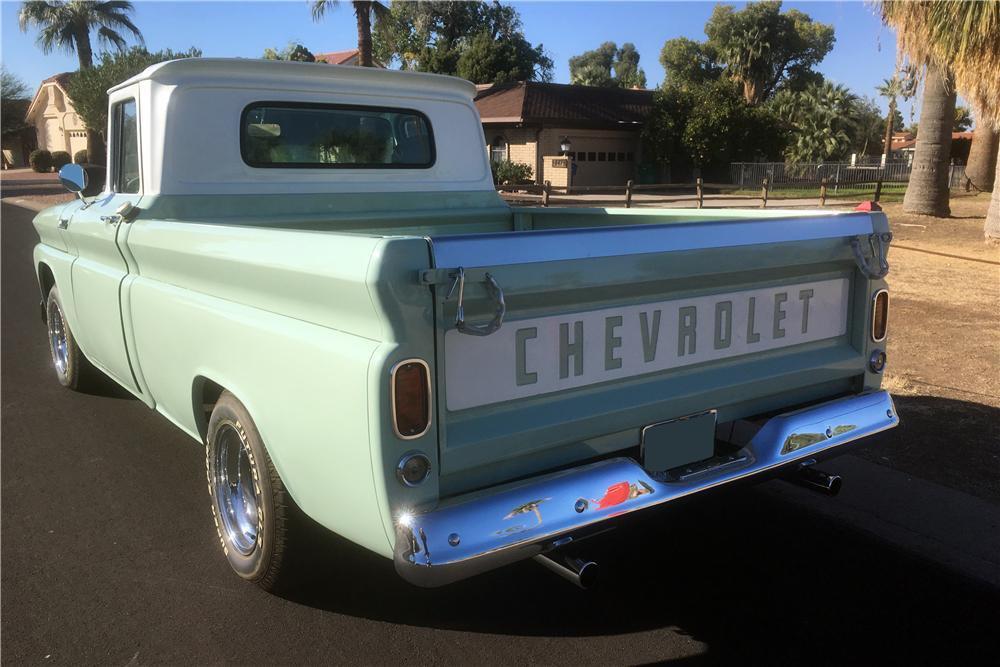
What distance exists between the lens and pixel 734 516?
3875 millimetres

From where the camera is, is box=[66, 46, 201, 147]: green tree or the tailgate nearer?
the tailgate

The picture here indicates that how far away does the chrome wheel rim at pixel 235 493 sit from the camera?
3129mm

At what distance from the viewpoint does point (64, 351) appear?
5832 mm

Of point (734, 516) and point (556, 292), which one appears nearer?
point (556, 292)

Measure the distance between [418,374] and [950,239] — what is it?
46.7 ft

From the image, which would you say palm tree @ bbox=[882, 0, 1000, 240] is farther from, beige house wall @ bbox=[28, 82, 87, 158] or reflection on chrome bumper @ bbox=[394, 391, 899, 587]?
beige house wall @ bbox=[28, 82, 87, 158]

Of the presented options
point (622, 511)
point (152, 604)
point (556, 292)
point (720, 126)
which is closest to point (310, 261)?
point (556, 292)

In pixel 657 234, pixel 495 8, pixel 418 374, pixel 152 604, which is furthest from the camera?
pixel 495 8

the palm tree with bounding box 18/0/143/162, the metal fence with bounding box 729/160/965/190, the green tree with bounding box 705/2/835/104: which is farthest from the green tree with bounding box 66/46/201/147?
the green tree with bounding box 705/2/835/104

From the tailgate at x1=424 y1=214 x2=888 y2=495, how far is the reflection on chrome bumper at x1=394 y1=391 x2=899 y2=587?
0.13 meters

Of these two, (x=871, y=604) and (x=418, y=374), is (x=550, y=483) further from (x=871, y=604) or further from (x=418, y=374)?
(x=871, y=604)

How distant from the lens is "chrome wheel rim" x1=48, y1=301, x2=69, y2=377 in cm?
568

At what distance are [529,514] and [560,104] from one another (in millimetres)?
32262

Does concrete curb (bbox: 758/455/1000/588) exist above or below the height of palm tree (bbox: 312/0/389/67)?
below
